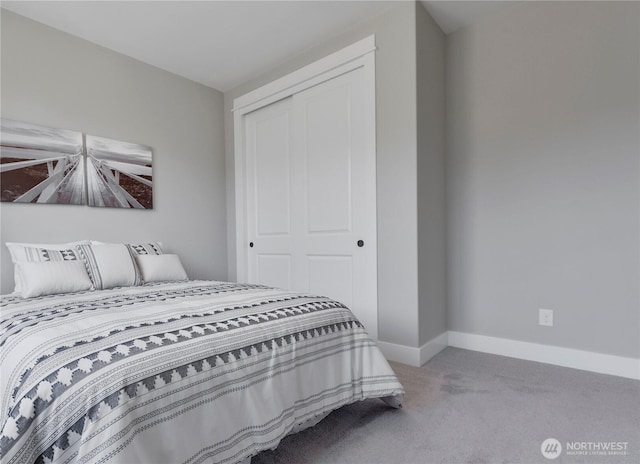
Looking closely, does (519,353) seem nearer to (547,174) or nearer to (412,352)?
(412,352)

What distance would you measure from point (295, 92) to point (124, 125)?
147 centimetres

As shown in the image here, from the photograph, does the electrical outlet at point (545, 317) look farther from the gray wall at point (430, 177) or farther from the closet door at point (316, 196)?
the closet door at point (316, 196)

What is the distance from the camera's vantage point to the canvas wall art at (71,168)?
230 cm

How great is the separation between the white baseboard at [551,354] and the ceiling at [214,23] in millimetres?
2382

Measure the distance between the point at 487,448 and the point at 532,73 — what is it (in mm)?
2332

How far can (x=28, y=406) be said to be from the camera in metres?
0.82

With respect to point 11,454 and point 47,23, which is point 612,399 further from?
point 47,23

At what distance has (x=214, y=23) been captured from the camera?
2547 millimetres

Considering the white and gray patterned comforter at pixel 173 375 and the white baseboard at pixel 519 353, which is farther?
the white baseboard at pixel 519 353

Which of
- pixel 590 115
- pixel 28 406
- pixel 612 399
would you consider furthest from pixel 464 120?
pixel 28 406

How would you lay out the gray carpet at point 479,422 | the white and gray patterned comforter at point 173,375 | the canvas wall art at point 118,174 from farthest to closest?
the canvas wall art at point 118,174 → the gray carpet at point 479,422 → the white and gray patterned comforter at point 173,375

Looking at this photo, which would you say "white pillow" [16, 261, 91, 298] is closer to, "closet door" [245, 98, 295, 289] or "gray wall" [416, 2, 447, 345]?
"closet door" [245, 98, 295, 289]

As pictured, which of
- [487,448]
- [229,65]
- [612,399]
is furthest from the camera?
[229,65]

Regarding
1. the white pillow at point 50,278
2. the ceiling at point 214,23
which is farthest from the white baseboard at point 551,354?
the white pillow at point 50,278
